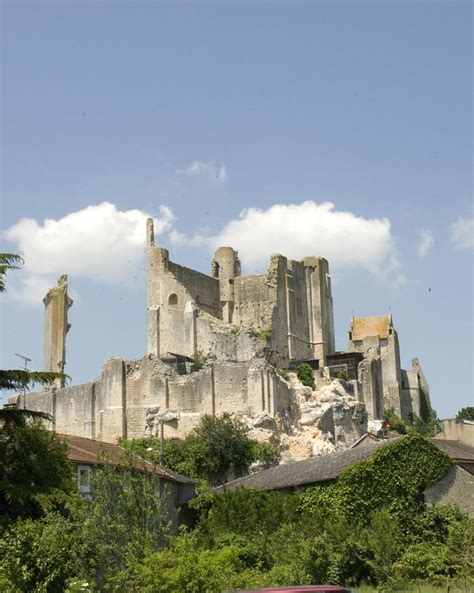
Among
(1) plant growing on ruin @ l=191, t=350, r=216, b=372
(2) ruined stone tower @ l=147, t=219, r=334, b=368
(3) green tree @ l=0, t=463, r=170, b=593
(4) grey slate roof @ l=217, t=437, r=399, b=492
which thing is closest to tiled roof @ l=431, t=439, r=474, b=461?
(4) grey slate roof @ l=217, t=437, r=399, b=492

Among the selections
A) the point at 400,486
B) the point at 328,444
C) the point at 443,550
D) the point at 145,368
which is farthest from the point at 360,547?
the point at 145,368

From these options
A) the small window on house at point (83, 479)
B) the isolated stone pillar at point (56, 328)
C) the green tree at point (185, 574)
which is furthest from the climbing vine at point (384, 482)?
the isolated stone pillar at point (56, 328)

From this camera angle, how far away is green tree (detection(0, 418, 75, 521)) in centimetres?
2619

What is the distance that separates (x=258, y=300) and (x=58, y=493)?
46062mm

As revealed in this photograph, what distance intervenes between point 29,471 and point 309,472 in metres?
10.5

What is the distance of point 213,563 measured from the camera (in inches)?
927

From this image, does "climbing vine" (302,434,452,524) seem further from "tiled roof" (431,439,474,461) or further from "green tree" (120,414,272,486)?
"green tree" (120,414,272,486)

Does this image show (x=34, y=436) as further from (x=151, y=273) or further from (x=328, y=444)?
(x=151, y=273)

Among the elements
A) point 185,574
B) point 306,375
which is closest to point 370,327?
point 306,375

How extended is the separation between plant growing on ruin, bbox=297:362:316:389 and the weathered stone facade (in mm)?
742

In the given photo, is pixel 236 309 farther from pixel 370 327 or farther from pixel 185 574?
pixel 185 574

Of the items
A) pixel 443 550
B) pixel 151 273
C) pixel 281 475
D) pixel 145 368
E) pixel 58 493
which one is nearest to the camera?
pixel 58 493

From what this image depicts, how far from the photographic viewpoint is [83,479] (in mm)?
29609

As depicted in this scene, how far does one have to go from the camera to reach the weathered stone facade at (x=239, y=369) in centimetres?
5559
